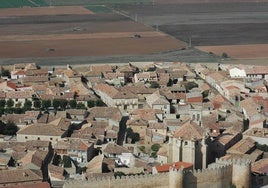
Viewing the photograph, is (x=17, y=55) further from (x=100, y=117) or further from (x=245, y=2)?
(x=245, y=2)

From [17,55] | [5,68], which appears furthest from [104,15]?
[5,68]

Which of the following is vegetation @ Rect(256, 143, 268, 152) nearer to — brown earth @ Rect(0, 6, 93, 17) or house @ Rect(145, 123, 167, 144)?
house @ Rect(145, 123, 167, 144)

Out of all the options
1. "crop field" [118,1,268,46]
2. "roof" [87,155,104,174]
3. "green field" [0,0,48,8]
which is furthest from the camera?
"green field" [0,0,48,8]

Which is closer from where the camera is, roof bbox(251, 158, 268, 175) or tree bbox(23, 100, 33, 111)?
roof bbox(251, 158, 268, 175)

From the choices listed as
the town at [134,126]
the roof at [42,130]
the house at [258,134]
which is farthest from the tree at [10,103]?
the house at [258,134]

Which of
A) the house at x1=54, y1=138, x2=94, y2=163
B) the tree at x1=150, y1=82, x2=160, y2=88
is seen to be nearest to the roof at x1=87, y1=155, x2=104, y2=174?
the house at x1=54, y1=138, x2=94, y2=163

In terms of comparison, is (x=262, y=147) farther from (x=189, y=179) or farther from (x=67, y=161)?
(x=189, y=179)
